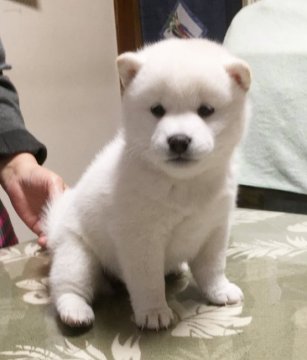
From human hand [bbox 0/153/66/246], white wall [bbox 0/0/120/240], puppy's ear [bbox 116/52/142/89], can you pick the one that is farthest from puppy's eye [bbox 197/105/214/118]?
white wall [bbox 0/0/120/240]

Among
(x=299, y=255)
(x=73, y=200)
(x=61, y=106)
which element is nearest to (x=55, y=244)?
(x=73, y=200)

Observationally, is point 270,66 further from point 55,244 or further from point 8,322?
point 8,322

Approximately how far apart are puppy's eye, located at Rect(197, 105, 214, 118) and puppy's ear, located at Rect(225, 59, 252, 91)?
6 centimetres

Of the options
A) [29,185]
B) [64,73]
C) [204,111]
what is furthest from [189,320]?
[64,73]

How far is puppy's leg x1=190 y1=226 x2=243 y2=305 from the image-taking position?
0.79 metres

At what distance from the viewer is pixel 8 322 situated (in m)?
0.75

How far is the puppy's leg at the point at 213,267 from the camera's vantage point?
787 mm

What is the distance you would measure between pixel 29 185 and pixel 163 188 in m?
0.42

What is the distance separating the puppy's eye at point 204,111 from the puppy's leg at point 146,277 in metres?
0.18

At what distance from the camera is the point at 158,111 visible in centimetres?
70

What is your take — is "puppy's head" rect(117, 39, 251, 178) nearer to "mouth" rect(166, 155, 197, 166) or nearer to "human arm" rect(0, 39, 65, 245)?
"mouth" rect(166, 155, 197, 166)

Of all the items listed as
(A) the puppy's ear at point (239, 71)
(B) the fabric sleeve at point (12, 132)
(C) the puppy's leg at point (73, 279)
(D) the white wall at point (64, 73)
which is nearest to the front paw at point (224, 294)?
(C) the puppy's leg at point (73, 279)

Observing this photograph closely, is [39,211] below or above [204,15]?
below

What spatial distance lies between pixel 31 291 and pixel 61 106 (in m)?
1.14
